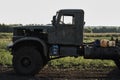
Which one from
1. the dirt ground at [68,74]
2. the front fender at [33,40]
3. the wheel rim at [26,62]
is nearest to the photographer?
the dirt ground at [68,74]

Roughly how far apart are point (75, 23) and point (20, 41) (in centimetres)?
231

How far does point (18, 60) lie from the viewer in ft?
52.6

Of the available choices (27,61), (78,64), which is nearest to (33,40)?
(27,61)

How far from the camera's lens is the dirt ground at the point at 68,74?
15305 millimetres

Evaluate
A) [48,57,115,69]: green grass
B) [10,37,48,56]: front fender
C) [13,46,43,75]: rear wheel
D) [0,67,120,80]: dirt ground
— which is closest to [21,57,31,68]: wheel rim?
[13,46,43,75]: rear wheel

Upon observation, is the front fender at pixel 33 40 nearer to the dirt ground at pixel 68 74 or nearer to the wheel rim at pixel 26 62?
the wheel rim at pixel 26 62

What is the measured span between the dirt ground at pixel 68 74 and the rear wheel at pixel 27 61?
289mm

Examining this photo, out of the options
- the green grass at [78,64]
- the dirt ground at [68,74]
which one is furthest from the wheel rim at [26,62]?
the green grass at [78,64]

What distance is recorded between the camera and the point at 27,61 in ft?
52.9

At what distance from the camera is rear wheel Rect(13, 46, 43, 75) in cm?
1598

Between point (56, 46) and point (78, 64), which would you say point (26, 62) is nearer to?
point (56, 46)

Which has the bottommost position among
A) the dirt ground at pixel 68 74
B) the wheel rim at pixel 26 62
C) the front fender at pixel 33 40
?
the dirt ground at pixel 68 74

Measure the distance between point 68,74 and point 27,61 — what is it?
1.73 metres

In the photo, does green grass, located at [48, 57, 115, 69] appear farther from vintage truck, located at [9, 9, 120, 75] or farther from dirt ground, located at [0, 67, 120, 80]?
vintage truck, located at [9, 9, 120, 75]
